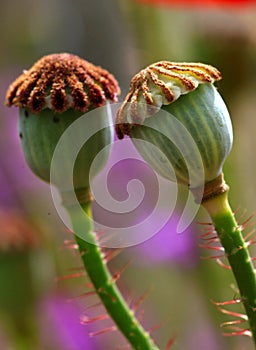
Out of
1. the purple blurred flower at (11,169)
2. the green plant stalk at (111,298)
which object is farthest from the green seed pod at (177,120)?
the purple blurred flower at (11,169)

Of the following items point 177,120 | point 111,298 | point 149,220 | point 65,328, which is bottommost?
point 65,328

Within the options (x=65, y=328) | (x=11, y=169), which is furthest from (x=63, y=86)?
(x=11, y=169)

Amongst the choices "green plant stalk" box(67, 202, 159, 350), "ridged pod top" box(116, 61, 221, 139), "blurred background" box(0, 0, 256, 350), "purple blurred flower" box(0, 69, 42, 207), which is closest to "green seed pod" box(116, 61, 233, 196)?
"ridged pod top" box(116, 61, 221, 139)

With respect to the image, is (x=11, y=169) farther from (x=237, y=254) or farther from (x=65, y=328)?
(x=237, y=254)

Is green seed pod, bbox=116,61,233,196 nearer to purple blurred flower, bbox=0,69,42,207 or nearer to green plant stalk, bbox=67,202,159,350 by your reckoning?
green plant stalk, bbox=67,202,159,350

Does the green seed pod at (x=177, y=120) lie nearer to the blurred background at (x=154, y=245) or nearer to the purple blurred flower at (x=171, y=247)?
the blurred background at (x=154, y=245)

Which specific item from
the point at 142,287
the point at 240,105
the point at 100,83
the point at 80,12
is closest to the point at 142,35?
the point at 240,105

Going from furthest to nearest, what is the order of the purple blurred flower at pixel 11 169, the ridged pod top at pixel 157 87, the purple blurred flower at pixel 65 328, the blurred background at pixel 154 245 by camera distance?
1. the purple blurred flower at pixel 11 169
2. the purple blurred flower at pixel 65 328
3. the blurred background at pixel 154 245
4. the ridged pod top at pixel 157 87
